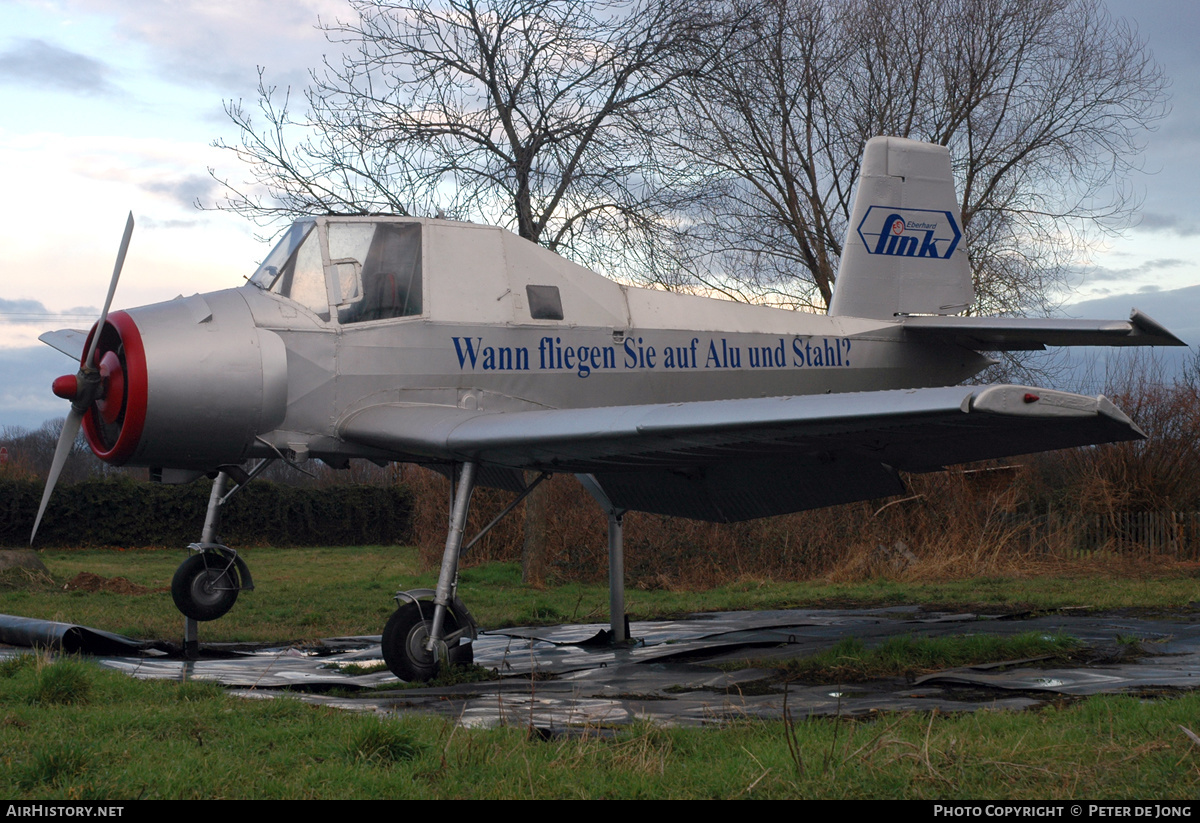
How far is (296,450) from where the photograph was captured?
7.70 meters

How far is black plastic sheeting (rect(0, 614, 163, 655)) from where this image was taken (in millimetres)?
7883

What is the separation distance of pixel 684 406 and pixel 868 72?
1954cm

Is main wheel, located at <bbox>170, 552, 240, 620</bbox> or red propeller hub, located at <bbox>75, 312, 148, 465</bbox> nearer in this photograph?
red propeller hub, located at <bbox>75, 312, 148, 465</bbox>

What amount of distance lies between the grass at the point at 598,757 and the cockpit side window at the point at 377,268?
12.8 feet

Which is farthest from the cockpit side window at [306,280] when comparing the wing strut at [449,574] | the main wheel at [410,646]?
the main wheel at [410,646]

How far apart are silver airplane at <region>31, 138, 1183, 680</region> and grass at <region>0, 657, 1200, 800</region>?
1897 mm

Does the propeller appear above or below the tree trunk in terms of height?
above

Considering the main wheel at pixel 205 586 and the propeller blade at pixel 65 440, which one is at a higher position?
the propeller blade at pixel 65 440

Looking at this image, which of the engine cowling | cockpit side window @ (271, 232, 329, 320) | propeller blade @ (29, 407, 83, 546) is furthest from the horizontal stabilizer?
propeller blade @ (29, 407, 83, 546)

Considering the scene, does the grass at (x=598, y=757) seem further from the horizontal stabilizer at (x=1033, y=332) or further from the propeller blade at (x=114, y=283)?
the horizontal stabilizer at (x=1033, y=332)

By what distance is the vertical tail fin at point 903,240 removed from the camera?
1128 centimetres

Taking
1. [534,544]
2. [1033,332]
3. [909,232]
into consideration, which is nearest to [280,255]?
[1033,332]

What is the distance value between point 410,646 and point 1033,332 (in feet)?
20.5

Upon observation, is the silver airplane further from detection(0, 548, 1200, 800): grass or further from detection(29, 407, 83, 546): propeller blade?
detection(0, 548, 1200, 800): grass
